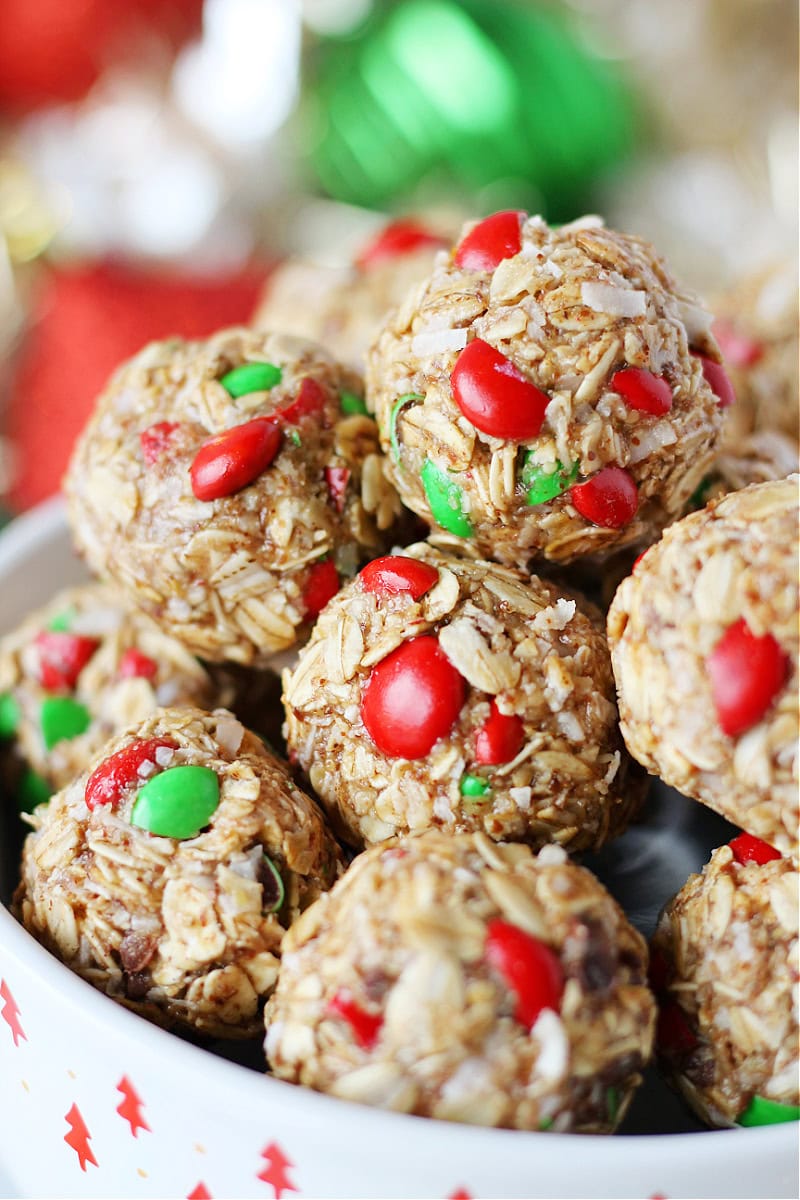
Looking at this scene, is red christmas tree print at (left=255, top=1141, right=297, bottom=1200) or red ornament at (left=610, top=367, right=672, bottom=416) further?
red ornament at (left=610, top=367, right=672, bottom=416)

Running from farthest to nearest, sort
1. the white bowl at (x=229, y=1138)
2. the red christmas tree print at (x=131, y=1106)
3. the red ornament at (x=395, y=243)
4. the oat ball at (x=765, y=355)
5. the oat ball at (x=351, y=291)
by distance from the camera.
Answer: the red ornament at (x=395, y=243)
the oat ball at (x=351, y=291)
the oat ball at (x=765, y=355)
the red christmas tree print at (x=131, y=1106)
the white bowl at (x=229, y=1138)

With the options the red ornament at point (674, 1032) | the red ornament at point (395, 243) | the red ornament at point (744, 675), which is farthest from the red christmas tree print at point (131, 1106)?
the red ornament at point (395, 243)

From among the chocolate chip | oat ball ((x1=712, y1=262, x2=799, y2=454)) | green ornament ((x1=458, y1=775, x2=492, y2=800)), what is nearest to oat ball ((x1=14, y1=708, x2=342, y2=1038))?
the chocolate chip

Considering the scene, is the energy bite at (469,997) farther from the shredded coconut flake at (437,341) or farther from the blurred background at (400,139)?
the blurred background at (400,139)

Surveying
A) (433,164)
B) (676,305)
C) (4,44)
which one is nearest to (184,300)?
(433,164)

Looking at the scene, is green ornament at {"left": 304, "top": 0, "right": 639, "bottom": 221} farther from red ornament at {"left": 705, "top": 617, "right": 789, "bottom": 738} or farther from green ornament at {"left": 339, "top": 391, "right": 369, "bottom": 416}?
red ornament at {"left": 705, "top": 617, "right": 789, "bottom": 738}

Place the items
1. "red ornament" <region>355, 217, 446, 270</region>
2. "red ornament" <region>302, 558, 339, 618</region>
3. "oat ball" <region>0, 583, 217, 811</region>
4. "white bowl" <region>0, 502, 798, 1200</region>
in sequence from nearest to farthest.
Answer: "white bowl" <region>0, 502, 798, 1200</region>, "red ornament" <region>302, 558, 339, 618</region>, "oat ball" <region>0, 583, 217, 811</region>, "red ornament" <region>355, 217, 446, 270</region>

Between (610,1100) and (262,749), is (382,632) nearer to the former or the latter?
(262,749)
